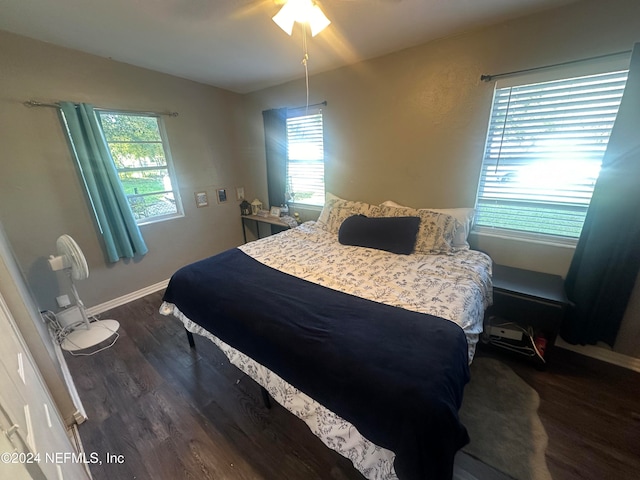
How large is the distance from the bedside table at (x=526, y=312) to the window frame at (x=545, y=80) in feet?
0.91

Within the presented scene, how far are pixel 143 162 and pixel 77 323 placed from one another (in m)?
1.73

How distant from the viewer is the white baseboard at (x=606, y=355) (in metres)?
1.69

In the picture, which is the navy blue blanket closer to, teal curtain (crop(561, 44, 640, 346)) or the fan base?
the fan base

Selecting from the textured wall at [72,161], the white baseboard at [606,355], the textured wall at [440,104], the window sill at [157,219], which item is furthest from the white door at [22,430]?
the white baseboard at [606,355]

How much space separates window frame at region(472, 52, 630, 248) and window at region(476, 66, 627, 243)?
0.05 ft

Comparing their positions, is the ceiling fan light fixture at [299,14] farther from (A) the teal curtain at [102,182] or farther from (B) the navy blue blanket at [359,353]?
(A) the teal curtain at [102,182]

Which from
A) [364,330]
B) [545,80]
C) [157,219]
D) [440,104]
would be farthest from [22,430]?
[545,80]

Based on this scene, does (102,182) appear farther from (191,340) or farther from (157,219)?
(191,340)

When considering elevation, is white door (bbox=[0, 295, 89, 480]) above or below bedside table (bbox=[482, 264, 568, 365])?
above

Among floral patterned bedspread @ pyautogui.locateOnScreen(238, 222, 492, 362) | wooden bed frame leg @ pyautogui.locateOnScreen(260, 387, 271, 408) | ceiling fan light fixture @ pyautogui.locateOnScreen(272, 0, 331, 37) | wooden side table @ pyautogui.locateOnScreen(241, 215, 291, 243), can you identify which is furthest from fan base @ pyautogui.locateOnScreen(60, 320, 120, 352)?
ceiling fan light fixture @ pyautogui.locateOnScreen(272, 0, 331, 37)

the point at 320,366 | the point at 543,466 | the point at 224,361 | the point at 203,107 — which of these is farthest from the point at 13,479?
the point at 203,107

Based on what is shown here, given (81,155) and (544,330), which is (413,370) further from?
(81,155)

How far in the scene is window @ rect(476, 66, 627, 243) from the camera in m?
1.62

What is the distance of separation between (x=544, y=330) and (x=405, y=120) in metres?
1.98
